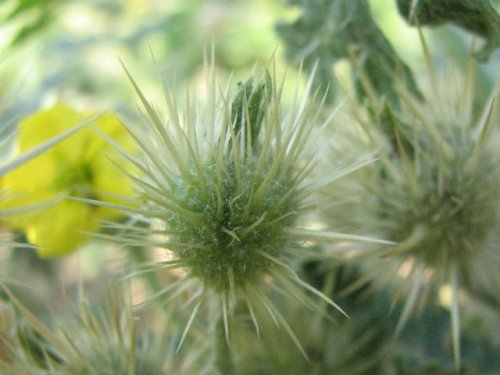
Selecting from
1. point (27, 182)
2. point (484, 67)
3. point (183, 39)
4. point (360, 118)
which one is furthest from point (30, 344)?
point (183, 39)

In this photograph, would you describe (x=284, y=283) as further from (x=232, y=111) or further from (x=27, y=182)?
(x=27, y=182)

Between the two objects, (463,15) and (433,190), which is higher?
(463,15)

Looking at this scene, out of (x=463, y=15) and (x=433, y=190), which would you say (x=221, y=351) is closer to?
(x=433, y=190)

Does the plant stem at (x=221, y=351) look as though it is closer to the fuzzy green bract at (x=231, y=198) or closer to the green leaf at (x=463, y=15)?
the fuzzy green bract at (x=231, y=198)

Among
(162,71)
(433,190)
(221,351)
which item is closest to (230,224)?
(221,351)

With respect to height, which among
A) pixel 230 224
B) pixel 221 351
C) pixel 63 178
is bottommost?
pixel 221 351

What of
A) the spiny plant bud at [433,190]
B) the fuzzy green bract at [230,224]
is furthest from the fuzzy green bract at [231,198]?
the spiny plant bud at [433,190]
